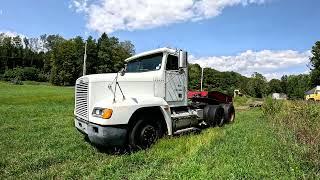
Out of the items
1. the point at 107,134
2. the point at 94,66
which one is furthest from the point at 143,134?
the point at 94,66

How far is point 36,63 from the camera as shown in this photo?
127250 millimetres

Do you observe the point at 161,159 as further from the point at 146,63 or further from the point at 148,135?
the point at 146,63

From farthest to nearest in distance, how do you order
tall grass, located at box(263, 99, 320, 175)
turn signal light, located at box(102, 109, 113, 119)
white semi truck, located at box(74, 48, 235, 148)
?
white semi truck, located at box(74, 48, 235, 148) < turn signal light, located at box(102, 109, 113, 119) < tall grass, located at box(263, 99, 320, 175)

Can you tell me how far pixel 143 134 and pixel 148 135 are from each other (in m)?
0.19

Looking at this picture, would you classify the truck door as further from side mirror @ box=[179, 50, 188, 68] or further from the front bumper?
the front bumper

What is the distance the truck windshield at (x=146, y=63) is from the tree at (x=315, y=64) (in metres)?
79.8

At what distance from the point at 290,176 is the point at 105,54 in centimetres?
8715

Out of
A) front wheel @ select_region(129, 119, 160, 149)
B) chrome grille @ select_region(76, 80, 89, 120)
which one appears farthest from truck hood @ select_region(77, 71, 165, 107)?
front wheel @ select_region(129, 119, 160, 149)

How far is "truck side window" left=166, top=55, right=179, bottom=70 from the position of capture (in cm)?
1000

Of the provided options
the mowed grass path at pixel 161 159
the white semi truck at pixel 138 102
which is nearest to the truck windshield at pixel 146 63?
the white semi truck at pixel 138 102

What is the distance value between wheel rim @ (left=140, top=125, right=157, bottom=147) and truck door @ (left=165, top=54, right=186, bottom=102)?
4.56 feet

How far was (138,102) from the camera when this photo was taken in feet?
27.9

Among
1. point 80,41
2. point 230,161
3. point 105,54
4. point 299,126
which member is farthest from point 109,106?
point 80,41

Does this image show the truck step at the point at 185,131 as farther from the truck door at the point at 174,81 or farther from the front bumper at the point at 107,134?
the front bumper at the point at 107,134
